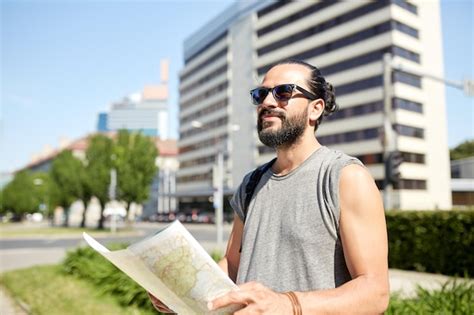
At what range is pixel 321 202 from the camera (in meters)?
1.52

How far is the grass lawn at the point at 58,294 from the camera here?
20.6ft

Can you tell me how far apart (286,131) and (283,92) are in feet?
0.54

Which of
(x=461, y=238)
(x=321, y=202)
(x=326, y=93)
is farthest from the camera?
(x=461, y=238)

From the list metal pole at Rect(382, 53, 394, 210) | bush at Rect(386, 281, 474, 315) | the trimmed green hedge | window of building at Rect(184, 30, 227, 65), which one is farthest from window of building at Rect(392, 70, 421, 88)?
bush at Rect(386, 281, 474, 315)

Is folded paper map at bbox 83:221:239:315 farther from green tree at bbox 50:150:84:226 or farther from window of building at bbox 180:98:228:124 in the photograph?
window of building at bbox 180:98:228:124

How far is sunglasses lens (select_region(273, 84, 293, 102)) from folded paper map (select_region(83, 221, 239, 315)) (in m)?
0.74

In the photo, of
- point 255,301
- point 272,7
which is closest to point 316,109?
point 255,301

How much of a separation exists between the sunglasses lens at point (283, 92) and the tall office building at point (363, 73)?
1272 inches

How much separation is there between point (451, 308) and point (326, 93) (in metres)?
3.51

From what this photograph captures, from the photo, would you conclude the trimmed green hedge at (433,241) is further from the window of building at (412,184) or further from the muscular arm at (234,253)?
the window of building at (412,184)

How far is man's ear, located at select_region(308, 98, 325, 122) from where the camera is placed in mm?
1770

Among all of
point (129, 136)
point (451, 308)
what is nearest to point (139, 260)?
point (451, 308)

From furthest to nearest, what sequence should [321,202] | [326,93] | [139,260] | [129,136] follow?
[129,136]
[326,93]
[321,202]
[139,260]

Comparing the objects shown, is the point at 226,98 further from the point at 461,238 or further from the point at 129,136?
the point at 461,238
